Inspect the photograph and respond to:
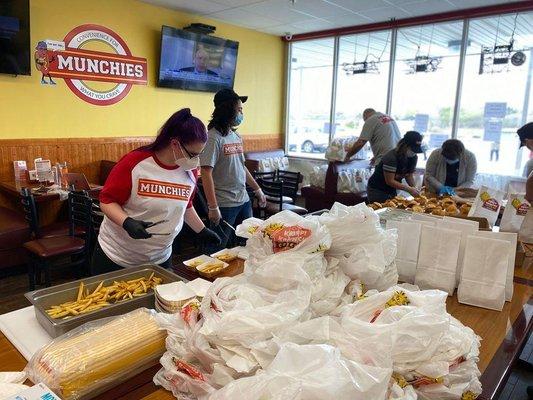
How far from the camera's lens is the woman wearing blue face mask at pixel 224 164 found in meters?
2.74

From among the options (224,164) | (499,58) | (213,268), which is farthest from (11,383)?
(499,58)

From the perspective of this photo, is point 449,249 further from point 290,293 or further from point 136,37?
point 136,37

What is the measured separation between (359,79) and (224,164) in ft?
14.6

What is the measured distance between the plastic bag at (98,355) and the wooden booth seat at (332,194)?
4.41 m

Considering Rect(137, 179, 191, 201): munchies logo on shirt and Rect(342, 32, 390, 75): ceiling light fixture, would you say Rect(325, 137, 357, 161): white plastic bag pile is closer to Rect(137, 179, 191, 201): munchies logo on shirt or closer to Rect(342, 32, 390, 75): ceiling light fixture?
Rect(342, 32, 390, 75): ceiling light fixture

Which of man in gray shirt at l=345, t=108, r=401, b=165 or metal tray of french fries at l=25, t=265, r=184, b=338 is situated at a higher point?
man in gray shirt at l=345, t=108, r=401, b=165

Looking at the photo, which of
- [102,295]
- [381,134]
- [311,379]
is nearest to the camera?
[311,379]

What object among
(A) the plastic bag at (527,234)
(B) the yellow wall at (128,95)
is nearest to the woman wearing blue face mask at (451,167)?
(A) the plastic bag at (527,234)

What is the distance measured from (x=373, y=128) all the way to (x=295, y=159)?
7.89 ft

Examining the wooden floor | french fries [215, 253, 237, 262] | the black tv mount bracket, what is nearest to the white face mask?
french fries [215, 253, 237, 262]

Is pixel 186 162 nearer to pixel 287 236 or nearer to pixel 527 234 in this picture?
pixel 287 236

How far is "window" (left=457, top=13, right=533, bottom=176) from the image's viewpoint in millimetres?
5074

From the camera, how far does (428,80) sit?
5863mm

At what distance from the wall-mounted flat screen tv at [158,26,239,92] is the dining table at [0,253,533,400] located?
4.14 metres
